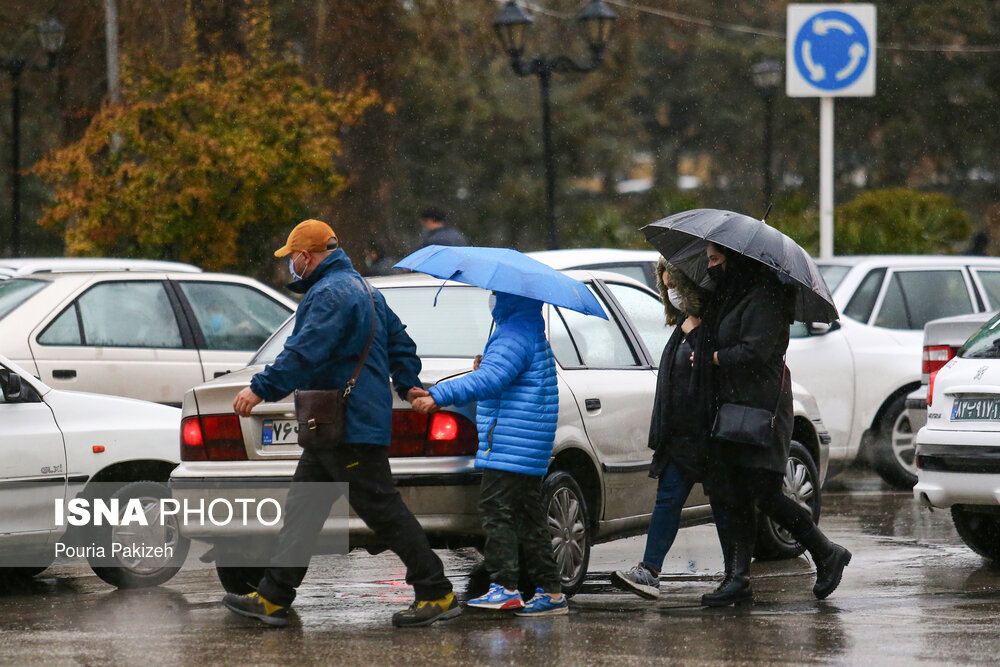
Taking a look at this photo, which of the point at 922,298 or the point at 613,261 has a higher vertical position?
the point at 613,261

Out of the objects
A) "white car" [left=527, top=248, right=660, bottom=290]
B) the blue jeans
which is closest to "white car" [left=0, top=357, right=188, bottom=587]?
the blue jeans

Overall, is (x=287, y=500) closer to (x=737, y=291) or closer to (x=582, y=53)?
(x=737, y=291)

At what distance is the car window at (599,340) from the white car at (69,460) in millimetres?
2160

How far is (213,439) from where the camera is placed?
7.40 meters

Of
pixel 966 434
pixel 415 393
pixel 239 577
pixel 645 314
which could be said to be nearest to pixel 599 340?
pixel 645 314

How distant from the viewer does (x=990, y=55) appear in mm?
42406

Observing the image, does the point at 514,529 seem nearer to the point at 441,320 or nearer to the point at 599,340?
the point at 441,320

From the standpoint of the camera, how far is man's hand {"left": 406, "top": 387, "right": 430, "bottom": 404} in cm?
689

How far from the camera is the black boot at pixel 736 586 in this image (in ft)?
24.5

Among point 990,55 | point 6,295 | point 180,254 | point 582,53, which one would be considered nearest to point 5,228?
point 582,53

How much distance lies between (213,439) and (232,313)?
4251 millimetres

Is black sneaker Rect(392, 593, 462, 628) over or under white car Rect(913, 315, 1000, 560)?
under

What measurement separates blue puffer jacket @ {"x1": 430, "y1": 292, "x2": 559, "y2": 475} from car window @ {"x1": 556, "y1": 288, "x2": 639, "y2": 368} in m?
0.90

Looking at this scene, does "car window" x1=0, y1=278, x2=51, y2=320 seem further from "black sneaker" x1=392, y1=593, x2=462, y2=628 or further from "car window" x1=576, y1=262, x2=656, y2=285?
"black sneaker" x1=392, y1=593, x2=462, y2=628
